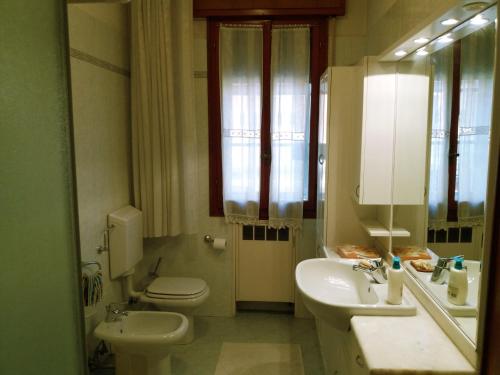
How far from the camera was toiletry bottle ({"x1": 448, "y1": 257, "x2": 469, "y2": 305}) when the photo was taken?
4.22ft

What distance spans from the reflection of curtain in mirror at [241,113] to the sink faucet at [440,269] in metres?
1.63

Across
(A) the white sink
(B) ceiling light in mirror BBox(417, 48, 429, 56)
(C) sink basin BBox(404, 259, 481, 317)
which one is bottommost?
(A) the white sink

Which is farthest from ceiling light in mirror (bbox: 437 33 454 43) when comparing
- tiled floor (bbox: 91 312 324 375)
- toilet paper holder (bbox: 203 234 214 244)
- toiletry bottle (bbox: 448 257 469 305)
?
toilet paper holder (bbox: 203 234 214 244)

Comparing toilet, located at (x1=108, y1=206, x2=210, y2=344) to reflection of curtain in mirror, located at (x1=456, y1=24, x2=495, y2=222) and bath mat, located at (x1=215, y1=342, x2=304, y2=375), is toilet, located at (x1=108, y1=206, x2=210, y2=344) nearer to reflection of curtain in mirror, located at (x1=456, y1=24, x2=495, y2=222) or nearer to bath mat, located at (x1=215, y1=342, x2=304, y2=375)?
bath mat, located at (x1=215, y1=342, x2=304, y2=375)

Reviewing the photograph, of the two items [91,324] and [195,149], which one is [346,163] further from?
[91,324]

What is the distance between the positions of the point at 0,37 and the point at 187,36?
2272mm

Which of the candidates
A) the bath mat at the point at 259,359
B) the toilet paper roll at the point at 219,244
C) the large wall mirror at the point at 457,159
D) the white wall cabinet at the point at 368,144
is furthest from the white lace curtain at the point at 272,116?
the large wall mirror at the point at 457,159

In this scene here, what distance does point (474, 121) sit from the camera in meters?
1.23

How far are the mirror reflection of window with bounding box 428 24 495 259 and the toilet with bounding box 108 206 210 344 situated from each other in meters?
1.71

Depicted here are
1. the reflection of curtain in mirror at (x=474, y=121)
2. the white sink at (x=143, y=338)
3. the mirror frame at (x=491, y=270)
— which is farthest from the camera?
the white sink at (x=143, y=338)

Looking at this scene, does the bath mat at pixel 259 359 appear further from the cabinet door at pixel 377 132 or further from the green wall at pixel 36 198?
the green wall at pixel 36 198

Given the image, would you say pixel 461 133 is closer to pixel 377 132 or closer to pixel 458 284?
pixel 458 284

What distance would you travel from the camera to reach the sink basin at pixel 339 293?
4.90ft

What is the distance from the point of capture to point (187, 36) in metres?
2.72
